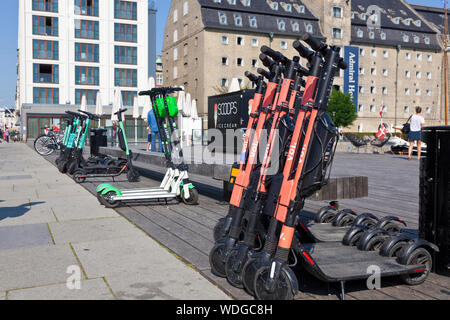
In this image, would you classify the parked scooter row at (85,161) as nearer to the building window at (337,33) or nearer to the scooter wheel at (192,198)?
the scooter wheel at (192,198)

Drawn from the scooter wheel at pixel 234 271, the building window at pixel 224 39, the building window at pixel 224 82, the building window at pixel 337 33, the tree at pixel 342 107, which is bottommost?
the scooter wheel at pixel 234 271

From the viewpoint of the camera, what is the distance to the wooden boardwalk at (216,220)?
10.7ft

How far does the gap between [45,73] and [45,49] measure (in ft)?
9.02

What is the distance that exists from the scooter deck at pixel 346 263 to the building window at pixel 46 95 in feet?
182

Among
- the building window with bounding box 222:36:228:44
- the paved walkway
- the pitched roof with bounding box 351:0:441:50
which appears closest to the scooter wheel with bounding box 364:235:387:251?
the paved walkway

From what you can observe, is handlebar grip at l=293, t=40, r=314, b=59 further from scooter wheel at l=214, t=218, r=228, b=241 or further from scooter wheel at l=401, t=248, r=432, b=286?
scooter wheel at l=401, t=248, r=432, b=286

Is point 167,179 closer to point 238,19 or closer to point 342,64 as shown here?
point 342,64

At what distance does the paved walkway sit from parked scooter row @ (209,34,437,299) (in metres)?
0.36

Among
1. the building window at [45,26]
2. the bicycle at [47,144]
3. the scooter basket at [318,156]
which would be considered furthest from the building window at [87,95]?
the scooter basket at [318,156]

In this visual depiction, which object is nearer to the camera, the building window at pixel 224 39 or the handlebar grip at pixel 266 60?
the handlebar grip at pixel 266 60

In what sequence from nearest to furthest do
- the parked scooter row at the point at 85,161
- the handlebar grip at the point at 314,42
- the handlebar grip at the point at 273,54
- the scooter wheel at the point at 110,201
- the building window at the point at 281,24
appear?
the handlebar grip at the point at 314,42, the handlebar grip at the point at 273,54, the scooter wheel at the point at 110,201, the parked scooter row at the point at 85,161, the building window at the point at 281,24

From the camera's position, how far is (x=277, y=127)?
347 centimetres

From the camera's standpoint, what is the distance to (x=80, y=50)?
184ft

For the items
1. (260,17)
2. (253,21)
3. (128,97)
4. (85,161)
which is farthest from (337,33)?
(85,161)
